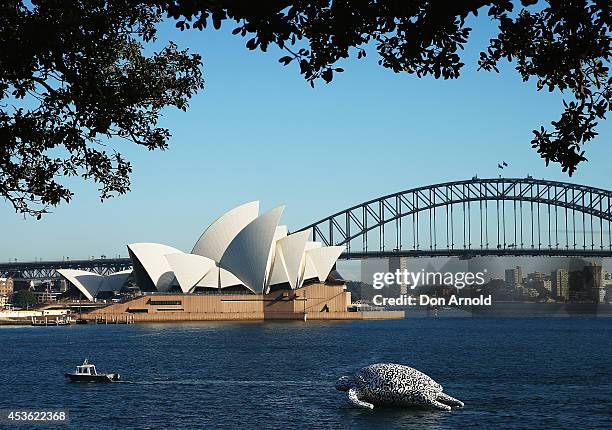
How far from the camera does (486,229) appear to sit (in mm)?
156625

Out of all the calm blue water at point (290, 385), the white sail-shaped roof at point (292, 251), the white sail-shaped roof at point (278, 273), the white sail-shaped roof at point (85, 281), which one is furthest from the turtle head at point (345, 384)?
the white sail-shaped roof at point (85, 281)

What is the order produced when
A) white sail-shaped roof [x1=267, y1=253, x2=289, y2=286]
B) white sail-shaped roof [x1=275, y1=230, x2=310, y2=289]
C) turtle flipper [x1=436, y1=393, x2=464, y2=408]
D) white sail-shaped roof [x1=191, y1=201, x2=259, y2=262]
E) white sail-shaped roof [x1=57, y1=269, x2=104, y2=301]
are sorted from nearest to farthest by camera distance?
turtle flipper [x1=436, y1=393, x2=464, y2=408] < white sail-shaped roof [x1=191, y1=201, x2=259, y2=262] < white sail-shaped roof [x1=275, y1=230, x2=310, y2=289] < white sail-shaped roof [x1=267, y1=253, x2=289, y2=286] < white sail-shaped roof [x1=57, y1=269, x2=104, y2=301]

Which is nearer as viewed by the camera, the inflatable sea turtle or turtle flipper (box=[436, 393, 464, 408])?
the inflatable sea turtle

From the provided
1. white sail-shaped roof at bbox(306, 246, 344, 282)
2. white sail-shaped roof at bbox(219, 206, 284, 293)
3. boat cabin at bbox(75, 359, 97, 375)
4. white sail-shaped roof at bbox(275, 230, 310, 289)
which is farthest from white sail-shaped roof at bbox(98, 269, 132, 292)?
boat cabin at bbox(75, 359, 97, 375)

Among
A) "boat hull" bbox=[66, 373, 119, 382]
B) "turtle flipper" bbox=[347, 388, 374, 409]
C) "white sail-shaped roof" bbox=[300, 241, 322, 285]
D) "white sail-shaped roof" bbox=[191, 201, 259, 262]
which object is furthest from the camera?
"white sail-shaped roof" bbox=[300, 241, 322, 285]

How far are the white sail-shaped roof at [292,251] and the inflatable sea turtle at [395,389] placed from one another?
327 feet

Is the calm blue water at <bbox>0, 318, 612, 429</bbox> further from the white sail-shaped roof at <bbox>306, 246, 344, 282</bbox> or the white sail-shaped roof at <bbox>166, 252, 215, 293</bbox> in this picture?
the white sail-shaped roof at <bbox>306, 246, 344, 282</bbox>

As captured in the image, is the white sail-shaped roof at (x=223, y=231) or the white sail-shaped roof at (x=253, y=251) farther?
the white sail-shaped roof at (x=223, y=231)

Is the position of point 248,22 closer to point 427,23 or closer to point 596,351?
point 427,23

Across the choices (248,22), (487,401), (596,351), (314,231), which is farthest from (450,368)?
(314,231)

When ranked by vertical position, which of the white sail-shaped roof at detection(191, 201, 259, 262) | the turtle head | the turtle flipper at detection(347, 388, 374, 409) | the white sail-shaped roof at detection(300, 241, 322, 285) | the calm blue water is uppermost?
the white sail-shaped roof at detection(191, 201, 259, 262)

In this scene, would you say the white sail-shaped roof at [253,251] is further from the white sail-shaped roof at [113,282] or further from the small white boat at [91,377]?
the small white boat at [91,377]

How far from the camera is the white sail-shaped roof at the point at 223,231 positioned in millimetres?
130250

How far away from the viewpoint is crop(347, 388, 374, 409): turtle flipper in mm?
32469
